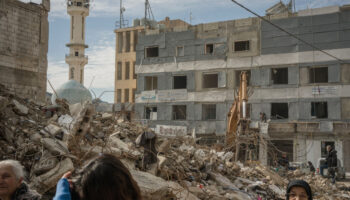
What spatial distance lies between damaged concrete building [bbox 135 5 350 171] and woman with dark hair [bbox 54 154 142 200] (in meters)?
19.7

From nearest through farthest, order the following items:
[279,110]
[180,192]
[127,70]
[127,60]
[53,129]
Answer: [180,192] < [53,129] < [279,110] < [127,60] < [127,70]

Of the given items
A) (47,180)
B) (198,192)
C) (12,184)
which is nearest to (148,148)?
(198,192)

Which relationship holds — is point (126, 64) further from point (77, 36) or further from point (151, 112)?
point (151, 112)

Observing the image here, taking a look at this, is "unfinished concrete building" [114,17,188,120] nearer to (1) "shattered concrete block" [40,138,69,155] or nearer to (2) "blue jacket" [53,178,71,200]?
(1) "shattered concrete block" [40,138,69,155]

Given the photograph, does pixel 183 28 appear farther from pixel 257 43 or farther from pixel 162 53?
pixel 257 43

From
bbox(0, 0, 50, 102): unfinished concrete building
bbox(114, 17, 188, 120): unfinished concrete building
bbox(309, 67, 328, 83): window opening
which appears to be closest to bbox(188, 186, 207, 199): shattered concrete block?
bbox(0, 0, 50, 102): unfinished concrete building

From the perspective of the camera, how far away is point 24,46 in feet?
40.9

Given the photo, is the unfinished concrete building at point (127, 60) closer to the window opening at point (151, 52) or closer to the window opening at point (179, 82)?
the window opening at point (151, 52)

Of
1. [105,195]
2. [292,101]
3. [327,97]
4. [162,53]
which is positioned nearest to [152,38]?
[162,53]

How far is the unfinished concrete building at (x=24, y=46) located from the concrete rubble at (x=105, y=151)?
305 cm

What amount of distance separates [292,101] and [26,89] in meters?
17.9

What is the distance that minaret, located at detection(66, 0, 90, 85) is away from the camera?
53125 mm

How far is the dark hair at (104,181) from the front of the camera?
1.94 metres

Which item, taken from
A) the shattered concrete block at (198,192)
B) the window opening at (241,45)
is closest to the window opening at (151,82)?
the window opening at (241,45)
